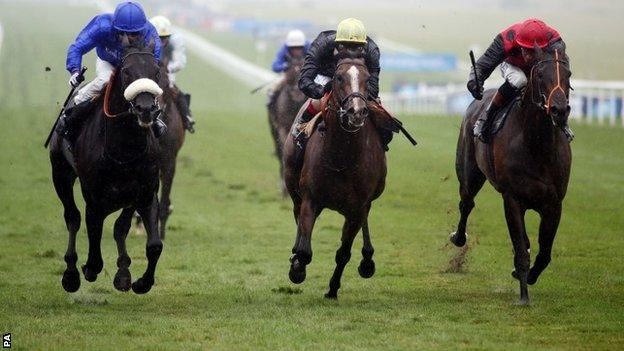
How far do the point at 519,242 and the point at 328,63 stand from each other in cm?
215

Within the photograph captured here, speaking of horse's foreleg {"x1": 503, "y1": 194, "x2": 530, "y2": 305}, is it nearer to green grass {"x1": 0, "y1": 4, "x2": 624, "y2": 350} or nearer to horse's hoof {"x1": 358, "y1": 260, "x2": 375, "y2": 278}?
green grass {"x1": 0, "y1": 4, "x2": 624, "y2": 350}

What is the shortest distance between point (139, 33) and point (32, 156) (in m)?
16.0

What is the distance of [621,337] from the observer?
8.33 metres

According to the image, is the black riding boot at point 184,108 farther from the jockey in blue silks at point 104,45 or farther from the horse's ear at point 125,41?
the horse's ear at point 125,41

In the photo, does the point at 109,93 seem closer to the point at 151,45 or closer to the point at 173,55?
the point at 151,45

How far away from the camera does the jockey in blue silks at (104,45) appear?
9.72m

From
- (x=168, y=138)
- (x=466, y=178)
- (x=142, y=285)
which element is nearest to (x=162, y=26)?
(x=168, y=138)

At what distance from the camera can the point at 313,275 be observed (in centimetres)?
1203

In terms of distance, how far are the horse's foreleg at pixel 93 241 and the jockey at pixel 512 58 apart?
321 cm

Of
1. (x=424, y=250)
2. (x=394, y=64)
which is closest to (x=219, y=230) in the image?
(x=424, y=250)

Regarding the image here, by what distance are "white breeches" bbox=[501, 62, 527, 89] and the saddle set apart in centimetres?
11

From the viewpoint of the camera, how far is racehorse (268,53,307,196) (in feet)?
58.3

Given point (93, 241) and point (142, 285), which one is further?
point (93, 241)

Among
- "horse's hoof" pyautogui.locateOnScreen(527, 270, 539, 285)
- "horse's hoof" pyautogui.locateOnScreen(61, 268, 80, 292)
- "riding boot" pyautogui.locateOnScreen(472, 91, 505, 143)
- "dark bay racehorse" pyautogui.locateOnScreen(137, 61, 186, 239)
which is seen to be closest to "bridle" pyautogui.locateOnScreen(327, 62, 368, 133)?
"riding boot" pyautogui.locateOnScreen(472, 91, 505, 143)
